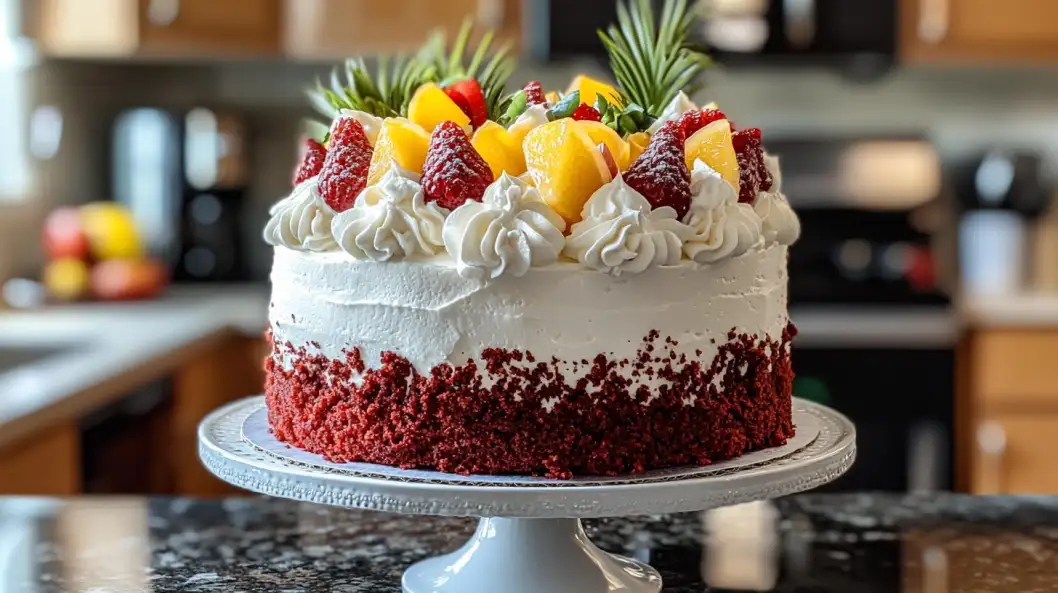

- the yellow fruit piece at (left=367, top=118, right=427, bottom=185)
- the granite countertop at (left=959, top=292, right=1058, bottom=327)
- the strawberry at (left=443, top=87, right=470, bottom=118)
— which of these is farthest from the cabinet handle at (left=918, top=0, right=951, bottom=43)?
the yellow fruit piece at (left=367, top=118, right=427, bottom=185)

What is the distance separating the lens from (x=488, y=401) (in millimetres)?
1142

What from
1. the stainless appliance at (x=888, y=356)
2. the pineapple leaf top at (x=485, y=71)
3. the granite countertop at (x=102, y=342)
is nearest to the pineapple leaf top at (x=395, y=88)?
the pineapple leaf top at (x=485, y=71)

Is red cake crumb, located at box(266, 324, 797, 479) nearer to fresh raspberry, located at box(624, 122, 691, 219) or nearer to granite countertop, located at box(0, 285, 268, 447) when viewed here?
fresh raspberry, located at box(624, 122, 691, 219)

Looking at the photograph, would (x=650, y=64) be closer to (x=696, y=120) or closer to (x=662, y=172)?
(x=696, y=120)

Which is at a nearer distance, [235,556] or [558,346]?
[558,346]

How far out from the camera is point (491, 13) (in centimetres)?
342

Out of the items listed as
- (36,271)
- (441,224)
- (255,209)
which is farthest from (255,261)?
(441,224)

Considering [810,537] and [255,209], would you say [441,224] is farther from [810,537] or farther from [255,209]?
[255,209]

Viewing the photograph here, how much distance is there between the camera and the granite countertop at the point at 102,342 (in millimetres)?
2100

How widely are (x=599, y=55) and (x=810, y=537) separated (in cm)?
207

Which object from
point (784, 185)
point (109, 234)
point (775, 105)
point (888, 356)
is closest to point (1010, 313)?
point (888, 356)

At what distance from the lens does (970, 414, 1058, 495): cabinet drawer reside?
3.14 metres

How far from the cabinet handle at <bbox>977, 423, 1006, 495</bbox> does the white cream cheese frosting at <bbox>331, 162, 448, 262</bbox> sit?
2.36m

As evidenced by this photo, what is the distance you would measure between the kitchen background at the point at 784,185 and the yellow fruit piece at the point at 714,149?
1.64 metres
